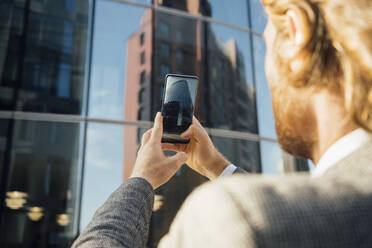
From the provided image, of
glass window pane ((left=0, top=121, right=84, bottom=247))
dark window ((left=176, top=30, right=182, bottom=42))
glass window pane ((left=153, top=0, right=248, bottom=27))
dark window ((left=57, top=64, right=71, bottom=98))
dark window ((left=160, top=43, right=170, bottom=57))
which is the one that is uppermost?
glass window pane ((left=153, top=0, right=248, bottom=27))

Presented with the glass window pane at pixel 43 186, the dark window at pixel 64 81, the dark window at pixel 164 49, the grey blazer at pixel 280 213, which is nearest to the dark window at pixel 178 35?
the dark window at pixel 164 49

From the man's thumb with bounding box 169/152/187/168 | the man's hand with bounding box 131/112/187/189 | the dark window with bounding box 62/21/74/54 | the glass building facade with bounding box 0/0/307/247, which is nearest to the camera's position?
the man's hand with bounding box 131/112/187/189

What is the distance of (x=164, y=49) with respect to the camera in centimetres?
656

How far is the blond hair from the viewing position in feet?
2.20

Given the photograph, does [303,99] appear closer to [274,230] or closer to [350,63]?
[350,63]

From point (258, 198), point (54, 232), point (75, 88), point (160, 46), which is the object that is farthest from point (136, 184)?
point (160, 46)

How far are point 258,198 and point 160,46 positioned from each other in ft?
20.7

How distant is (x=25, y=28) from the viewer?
5926 millimetres

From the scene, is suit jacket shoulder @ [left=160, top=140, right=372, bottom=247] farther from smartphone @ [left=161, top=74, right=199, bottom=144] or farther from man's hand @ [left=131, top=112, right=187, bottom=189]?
smartphone @ [left=161, top=74, right=199, bottom=144]

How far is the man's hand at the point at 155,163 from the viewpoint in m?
0.99

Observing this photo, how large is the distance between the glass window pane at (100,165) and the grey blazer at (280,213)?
16.4 feet

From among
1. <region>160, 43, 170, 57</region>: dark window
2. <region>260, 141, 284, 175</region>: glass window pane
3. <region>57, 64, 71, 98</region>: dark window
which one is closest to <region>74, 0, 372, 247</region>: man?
<region>57, 64, 71, 98</region>: dark window

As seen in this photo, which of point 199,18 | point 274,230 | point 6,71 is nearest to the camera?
point 274,230

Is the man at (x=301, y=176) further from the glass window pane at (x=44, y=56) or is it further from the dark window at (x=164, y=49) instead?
the dark window at (x=164, y=49)
